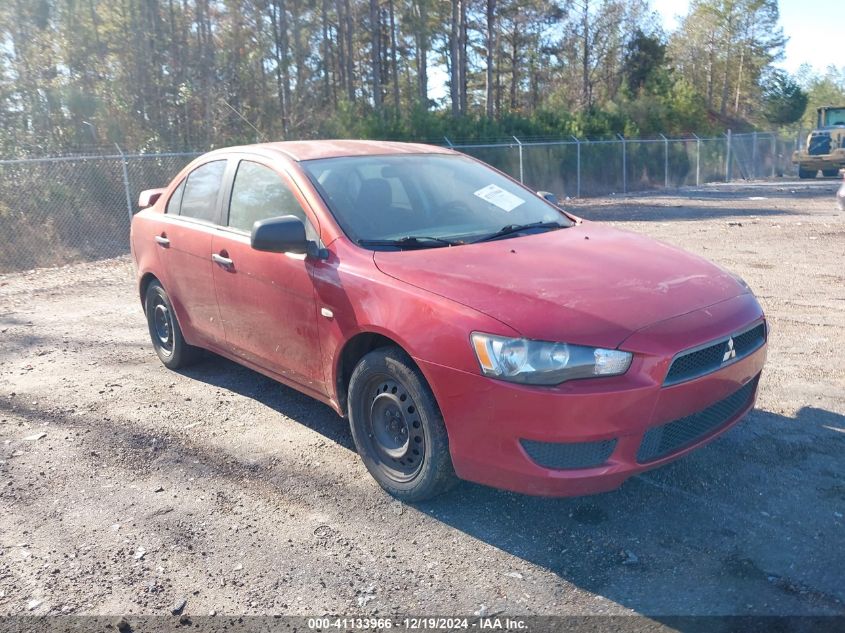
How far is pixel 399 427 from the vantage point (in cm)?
368

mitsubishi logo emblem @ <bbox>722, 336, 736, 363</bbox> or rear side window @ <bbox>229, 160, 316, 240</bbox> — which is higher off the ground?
rear side window @ <bbox>229, 160, 316, 240</bbox>

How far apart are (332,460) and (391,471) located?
62cm

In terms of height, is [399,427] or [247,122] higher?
[247,122]

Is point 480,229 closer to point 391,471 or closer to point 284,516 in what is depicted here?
point 391,471

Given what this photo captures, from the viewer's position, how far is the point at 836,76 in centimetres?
8719

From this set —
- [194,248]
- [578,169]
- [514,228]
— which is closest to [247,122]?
[578,169]

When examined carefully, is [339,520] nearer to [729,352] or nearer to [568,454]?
[568,454]

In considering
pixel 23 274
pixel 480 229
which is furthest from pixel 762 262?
pixel 23 274

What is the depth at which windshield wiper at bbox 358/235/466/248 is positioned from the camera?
12.8ft

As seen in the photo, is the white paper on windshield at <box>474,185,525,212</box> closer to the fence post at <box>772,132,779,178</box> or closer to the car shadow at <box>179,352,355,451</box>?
the car shadow at <box>179,352,355,451</box>

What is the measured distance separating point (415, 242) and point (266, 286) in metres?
0.96

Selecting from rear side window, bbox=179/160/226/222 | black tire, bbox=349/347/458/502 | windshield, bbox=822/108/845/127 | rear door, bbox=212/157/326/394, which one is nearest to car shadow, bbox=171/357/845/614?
black tire, bbox=349/347/458/502

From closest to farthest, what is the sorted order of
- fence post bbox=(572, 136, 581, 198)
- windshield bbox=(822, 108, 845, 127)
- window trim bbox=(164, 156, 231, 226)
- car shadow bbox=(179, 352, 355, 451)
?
car shadow bbox=(179, 352, 355, 451) → window trim bbox=(164, 156, 231, 226) → fence post bbox=(572, 136, 581, 198) → windshield bbox=(822, 108, 845, 127)

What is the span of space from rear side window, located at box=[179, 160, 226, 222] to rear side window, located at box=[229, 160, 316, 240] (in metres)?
0.25
